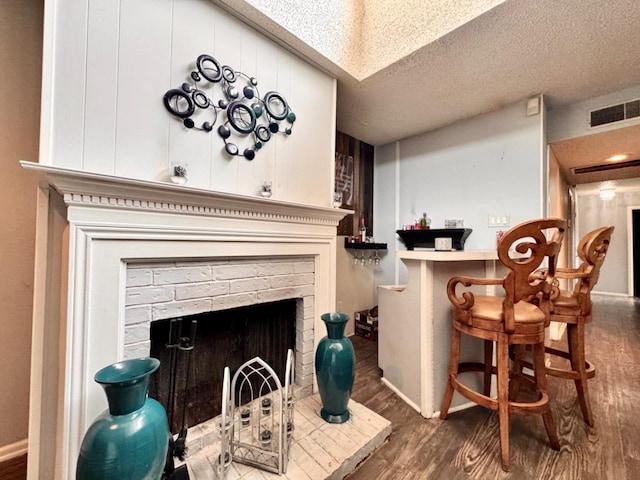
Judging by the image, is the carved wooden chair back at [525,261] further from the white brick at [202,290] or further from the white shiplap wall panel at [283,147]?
the white brick at [202,290]

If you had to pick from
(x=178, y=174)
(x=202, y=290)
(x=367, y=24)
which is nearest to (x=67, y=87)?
(x=178, y=174)

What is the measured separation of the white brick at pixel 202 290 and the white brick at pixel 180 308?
0.03m

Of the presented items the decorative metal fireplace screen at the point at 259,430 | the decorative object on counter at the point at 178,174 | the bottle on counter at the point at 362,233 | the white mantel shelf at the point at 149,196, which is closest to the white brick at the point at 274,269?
the white mantel shelf at the point at 149,196

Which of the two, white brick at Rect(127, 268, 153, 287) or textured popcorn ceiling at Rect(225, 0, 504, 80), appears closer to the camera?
white brick at Rect(127, 268, 153, 287)

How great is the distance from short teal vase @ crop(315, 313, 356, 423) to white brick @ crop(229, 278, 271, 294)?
42cm

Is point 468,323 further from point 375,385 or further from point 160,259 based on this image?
point 160,259

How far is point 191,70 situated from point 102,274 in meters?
1.03

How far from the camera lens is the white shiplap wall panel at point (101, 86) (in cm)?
103

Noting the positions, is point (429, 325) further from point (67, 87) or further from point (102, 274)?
point (67, 87)

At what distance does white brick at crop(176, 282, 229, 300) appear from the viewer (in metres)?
1.26

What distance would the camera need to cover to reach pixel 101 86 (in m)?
1.05

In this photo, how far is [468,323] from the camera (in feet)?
4.74

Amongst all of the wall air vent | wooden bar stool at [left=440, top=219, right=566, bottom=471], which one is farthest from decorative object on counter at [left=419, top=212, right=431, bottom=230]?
the wall air vent

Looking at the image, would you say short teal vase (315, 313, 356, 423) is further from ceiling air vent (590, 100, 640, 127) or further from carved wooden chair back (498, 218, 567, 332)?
ceiling air vent (590, 100, 640, 127)
